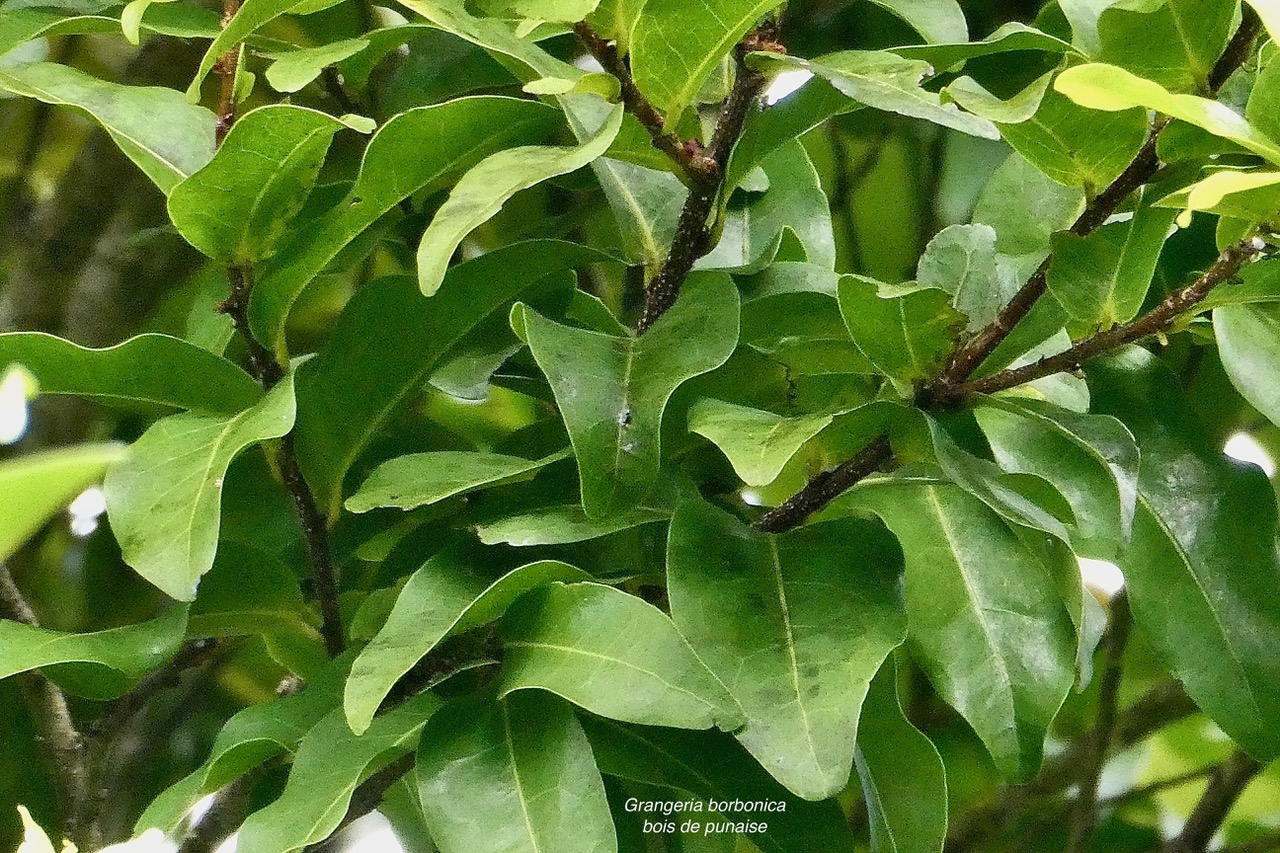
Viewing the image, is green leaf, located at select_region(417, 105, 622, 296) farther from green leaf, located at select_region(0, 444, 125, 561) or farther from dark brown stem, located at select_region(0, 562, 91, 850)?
dark brown stem, located at select_region(0, 562, 91, 850)

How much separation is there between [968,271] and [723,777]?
238 mm

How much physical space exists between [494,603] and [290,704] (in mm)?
110

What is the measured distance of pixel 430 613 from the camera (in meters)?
0.45

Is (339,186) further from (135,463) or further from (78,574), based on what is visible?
(78,574)

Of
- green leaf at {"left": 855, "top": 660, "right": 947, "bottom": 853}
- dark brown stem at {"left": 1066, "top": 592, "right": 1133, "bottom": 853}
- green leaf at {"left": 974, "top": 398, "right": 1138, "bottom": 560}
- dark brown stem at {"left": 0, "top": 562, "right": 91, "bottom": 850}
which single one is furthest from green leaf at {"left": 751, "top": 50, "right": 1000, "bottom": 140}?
dark brown stem at {"left": 1066, "top": 592, "right": 1133, "bottom": 853}

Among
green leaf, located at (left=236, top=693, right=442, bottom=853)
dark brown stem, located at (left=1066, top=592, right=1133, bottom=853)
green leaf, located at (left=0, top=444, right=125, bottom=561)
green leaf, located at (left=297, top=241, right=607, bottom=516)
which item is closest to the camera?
green leaf, located at (left=0, top=444, right=125, bottom=561)

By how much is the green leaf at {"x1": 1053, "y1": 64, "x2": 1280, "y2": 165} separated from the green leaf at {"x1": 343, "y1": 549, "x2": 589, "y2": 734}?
24 cm

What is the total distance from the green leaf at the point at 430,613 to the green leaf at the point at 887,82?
0.66 ft

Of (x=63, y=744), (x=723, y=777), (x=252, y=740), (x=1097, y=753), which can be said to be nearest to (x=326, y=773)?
(x=252, y=740)

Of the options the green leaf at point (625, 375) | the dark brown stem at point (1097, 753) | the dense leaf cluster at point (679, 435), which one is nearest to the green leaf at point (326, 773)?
the dense leaf cluster at point (679, 435)

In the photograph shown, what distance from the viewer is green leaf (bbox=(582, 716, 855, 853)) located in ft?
1.63

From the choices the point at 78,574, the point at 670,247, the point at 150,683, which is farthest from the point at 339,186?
the point at 78,574

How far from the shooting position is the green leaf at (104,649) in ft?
1.55

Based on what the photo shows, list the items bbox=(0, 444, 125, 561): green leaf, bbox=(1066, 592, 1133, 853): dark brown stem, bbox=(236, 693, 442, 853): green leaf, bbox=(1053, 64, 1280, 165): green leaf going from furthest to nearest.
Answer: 1. bbox=(1066, 592, 1133, 853): dark brown stem
2. bbox=(236, 693, 442, 853): green leaf
3. bbox=(1053, 64, 1280, 165): green leaf
4. bbox=(0, 444, 125, 561): green leaf
